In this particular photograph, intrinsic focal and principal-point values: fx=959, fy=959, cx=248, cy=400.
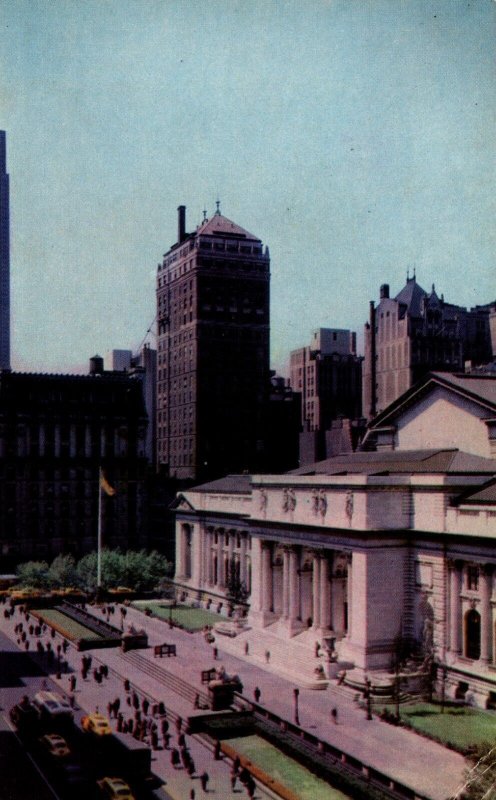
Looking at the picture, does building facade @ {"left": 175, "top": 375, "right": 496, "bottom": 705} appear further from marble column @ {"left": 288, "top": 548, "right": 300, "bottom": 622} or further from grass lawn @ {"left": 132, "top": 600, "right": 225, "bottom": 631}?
grass lawn @ {"left": 132, "top": 600, "right": 225, "bottom": 631}

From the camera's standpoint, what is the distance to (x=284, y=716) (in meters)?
51.1

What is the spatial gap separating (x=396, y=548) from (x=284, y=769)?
21.0 metres

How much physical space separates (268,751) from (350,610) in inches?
695

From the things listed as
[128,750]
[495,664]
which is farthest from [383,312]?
[128,750]

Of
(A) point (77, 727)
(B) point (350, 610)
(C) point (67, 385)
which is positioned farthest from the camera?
(C) point (67, 385)

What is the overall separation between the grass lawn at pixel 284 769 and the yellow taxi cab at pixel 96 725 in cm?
629

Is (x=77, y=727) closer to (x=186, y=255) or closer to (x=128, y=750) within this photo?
(x=128, y=750)

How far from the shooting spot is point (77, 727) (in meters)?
49.1

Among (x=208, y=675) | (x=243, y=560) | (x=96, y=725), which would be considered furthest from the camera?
(x=243, y=560)

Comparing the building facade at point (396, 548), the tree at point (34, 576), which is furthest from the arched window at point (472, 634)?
the tree at point (34, 576)

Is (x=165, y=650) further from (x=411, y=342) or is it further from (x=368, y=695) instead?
(x=411, y=342)

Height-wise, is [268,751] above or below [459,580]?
below

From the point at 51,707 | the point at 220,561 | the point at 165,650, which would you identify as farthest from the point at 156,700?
the point at 220,561

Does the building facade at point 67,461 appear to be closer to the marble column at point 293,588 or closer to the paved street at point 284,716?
the paved street at point 284,716
